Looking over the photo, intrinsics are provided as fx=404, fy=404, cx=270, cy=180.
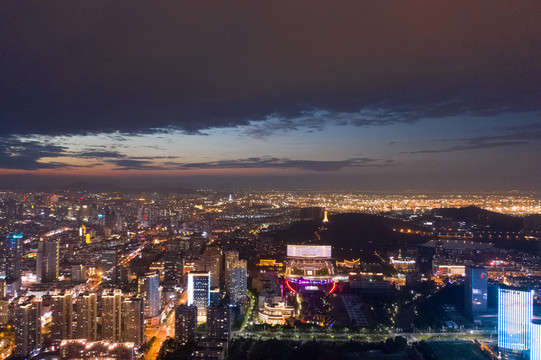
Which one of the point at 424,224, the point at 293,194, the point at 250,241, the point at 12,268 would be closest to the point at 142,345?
the point at 12,268

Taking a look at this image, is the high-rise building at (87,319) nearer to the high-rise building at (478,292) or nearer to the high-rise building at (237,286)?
the high-rise building at (237,286)

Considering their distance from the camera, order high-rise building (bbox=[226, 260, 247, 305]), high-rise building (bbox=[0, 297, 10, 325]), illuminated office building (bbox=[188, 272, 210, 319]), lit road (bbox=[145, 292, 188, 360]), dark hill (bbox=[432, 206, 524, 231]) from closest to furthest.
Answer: lit road (bbox=[145, 292, 188, 360]) → high-rise building (bbox=[0, 297, 10, 325]) → illuminated office building (bbox=[188, 272, 210, 319]) → high-rise building (bbox=[226, 260, 247, 305]) → dark hill (bbox=[432, 206, 524, 231])

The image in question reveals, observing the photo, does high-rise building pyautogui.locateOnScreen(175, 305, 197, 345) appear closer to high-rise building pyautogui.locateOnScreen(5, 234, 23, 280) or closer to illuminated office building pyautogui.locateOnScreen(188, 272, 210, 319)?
illuminated office building pyautogui.locateOnScreen(188, 272, 210, 319)

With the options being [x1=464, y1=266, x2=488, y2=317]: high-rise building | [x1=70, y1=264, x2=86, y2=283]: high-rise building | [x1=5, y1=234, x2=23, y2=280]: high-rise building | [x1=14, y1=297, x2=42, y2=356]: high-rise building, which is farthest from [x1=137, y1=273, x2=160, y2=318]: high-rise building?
[x1=464, y1=266, x2=488, y2=317]: high-rise building

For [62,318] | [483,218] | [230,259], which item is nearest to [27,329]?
[62,318]

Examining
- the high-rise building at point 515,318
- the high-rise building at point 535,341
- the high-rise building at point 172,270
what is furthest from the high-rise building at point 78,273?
the high-rise building at point 535,341
